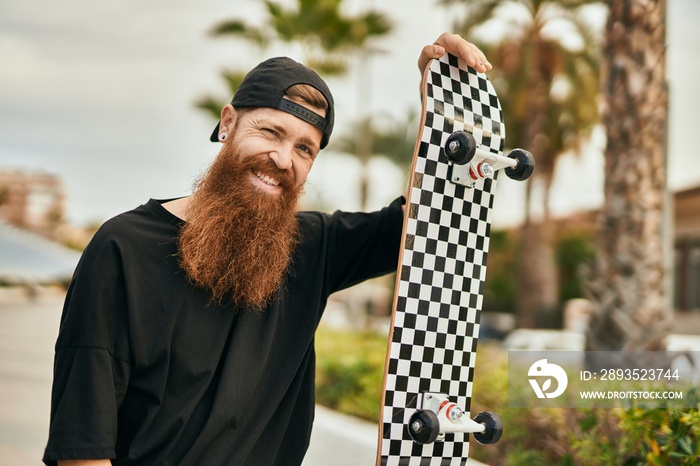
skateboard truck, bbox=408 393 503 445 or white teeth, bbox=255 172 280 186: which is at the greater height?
white teeth, bbox=255 172 280 186

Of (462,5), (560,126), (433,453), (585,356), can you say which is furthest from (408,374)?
(560,126)

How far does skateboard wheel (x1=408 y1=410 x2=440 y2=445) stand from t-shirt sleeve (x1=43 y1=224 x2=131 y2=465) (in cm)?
76

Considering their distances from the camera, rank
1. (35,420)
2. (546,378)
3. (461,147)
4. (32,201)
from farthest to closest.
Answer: (32,201) → (35,420) → (546,378) → (461,147)

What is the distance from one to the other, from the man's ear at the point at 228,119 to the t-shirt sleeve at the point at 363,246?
449 millimetres

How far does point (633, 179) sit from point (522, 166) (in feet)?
12.1

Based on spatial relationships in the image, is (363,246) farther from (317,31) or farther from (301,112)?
(317,31)

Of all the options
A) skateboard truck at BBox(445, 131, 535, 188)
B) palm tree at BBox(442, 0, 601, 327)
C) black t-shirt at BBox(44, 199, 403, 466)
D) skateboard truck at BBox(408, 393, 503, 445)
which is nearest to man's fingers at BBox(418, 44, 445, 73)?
skateboard truck at BBox(445, 131, 535, 188)

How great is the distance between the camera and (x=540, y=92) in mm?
16094

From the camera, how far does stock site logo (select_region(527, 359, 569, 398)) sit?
4.05 metres

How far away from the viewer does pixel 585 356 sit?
5.24 metres

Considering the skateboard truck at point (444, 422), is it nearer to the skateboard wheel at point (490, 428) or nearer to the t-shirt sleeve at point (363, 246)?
the skateboard wheel at point (490, 428)

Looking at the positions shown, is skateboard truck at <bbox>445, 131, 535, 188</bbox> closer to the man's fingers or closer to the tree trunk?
the man's fingers

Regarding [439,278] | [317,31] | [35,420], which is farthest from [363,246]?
[317,31]

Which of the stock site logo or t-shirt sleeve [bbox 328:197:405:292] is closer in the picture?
t-shirt sleeve [bbox 328:197:405:292]
